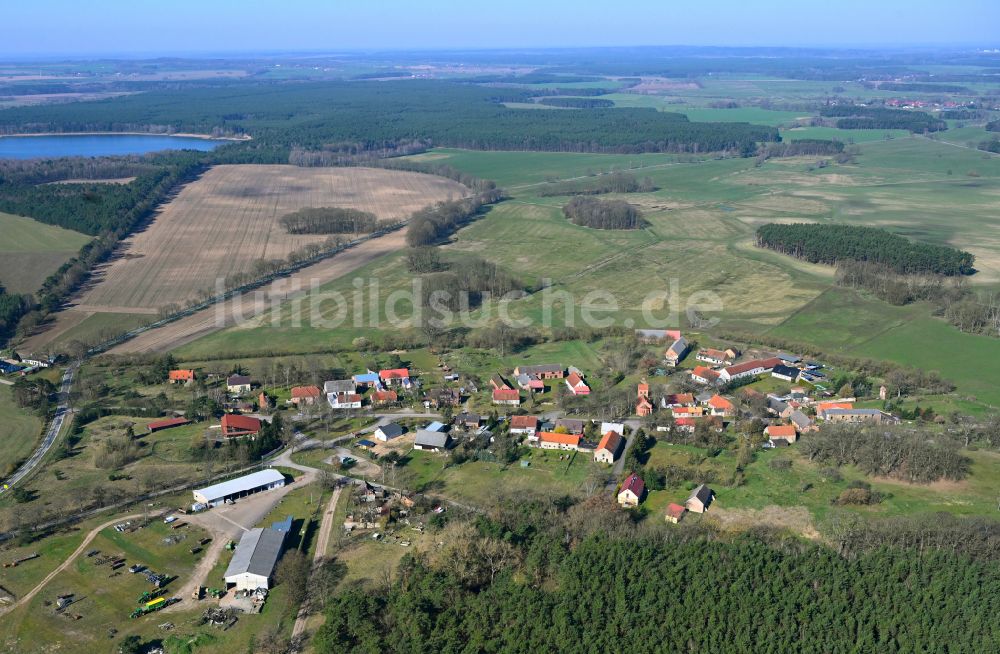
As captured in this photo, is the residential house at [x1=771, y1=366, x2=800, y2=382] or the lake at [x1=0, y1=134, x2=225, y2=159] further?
the lake at [x1=0, y1=134, x2=225, y2=159]

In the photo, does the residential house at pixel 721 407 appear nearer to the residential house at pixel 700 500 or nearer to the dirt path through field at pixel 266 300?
the residential house at pixel 700 500

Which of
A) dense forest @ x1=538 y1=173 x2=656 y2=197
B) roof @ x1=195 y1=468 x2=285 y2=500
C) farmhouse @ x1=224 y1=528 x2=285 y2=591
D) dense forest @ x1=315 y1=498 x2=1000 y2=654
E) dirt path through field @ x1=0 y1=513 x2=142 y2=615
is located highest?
dense forest @ x1=538 y1=173 x2=656 y2=197

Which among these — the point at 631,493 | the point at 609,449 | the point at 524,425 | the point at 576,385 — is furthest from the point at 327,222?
the point at 631,493

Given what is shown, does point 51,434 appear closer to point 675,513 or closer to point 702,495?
point 675,513

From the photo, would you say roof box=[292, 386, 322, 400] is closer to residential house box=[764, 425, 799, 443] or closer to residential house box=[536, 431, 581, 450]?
residential house box=[536, 431, 581, 450]

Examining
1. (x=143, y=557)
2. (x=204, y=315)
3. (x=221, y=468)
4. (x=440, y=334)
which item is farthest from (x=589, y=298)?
(x=143, y=557)

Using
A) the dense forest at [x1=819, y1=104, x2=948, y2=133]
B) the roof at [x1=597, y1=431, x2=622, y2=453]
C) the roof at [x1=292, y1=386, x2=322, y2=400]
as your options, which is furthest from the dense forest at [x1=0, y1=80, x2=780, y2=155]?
the roof at [x1=597, y1=431, x2=622, y2=453]

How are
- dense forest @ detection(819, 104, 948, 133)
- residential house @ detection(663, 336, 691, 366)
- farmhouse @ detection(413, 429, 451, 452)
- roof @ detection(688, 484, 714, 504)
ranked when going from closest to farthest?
roof @ detection(688, 484, 714, 504), farmhouse @ detection(413, 429, 451, 452), residential house @ detection(663, 336, 691, 366), dense forest @ detection(819, 104, 948, 133)
